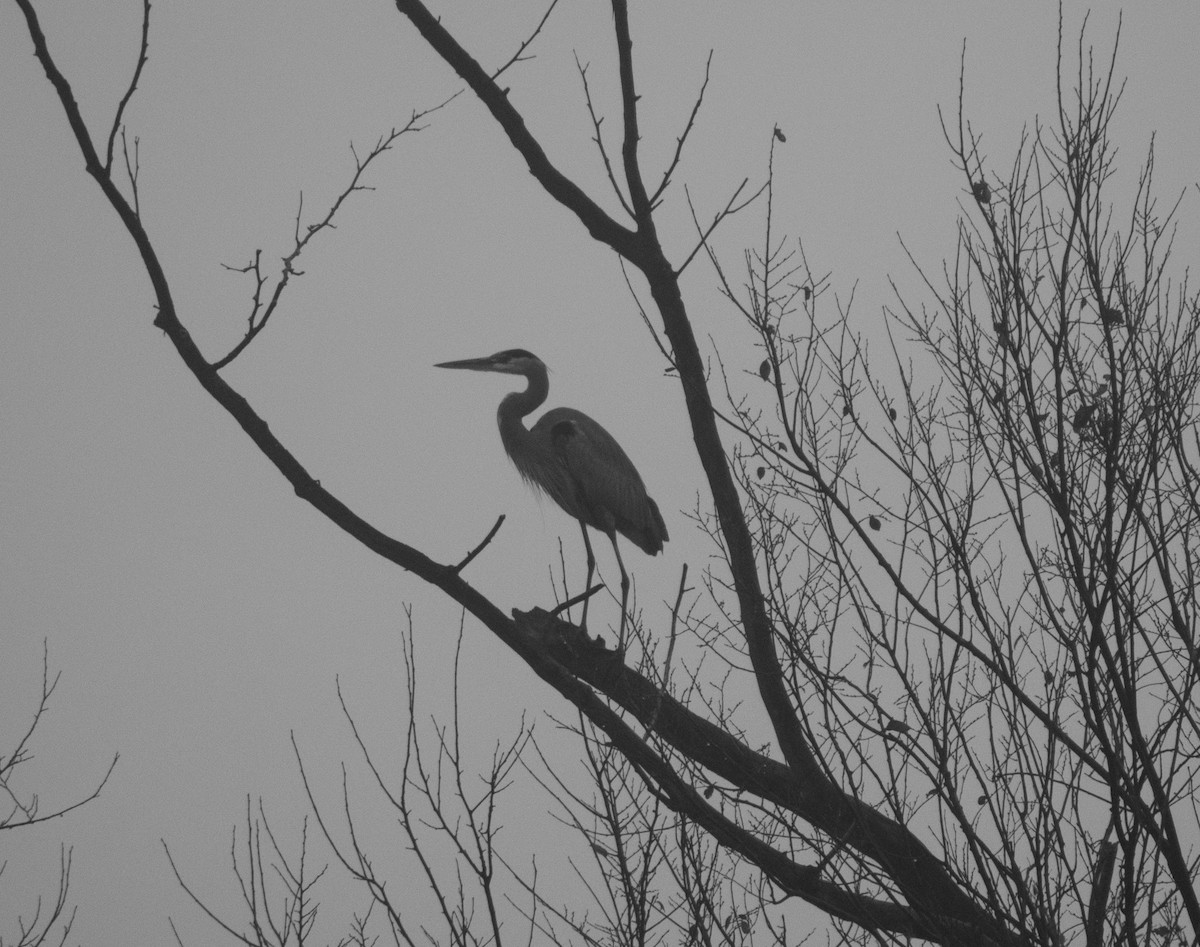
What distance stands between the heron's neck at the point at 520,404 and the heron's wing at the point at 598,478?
0.62 feet

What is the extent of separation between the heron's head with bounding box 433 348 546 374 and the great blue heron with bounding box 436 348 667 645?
24 cm

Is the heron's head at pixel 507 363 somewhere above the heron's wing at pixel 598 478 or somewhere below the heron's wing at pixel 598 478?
above

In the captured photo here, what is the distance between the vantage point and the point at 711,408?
4035 mm

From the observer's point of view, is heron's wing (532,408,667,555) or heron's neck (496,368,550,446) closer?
heron's wing (532,408,667,555)

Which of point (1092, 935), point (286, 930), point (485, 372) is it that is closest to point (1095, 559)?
point (1092, 935)

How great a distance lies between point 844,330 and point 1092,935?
2418 mm

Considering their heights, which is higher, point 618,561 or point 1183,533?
point 618,561

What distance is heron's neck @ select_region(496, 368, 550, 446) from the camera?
28.4ft

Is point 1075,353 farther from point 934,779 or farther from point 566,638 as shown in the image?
point 566,638

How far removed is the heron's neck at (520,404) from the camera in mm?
8648

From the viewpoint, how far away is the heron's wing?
27.3 feet

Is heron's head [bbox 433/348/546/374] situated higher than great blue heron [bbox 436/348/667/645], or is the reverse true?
heron's head [bbox 433/348/546/374]

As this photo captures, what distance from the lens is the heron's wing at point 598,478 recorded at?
8336mm

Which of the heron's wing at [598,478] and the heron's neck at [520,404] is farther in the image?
the heron's neck at [520,404]
